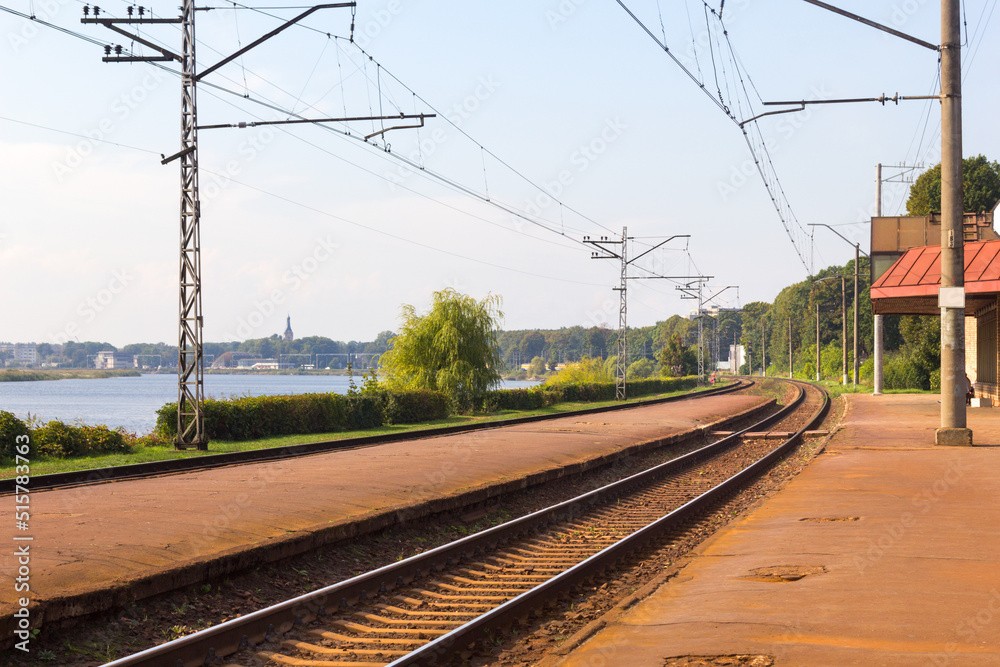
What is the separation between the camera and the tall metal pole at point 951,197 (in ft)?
57.9

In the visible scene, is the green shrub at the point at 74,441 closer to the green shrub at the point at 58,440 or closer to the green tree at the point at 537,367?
the green shrub at the point at 58,440

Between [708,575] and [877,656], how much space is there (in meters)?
3.04

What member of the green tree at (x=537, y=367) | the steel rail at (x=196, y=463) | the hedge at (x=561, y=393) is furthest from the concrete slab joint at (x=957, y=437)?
the green tree at (x=537, y=367)

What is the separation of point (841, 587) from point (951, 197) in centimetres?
1280

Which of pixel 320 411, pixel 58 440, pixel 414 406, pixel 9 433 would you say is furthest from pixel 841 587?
pixel 414 406

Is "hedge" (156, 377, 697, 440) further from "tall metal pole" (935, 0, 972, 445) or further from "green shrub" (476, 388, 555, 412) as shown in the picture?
"tall metal pole" (935, 0, 972, 445)

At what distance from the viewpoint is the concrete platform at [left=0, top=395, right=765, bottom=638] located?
7398 millimetres

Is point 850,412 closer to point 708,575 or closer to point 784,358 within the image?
point 708,575

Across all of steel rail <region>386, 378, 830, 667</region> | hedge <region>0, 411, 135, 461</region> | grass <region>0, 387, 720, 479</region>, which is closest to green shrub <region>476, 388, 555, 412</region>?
grass <region>0, 387, 720, 479</region>

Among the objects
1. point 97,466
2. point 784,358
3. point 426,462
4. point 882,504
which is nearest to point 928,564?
point 882,504

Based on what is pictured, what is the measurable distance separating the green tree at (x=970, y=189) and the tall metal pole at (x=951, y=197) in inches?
2311

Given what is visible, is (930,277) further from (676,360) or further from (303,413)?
(676,360)

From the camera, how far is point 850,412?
113 feet

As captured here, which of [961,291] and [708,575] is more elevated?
[961,291]
